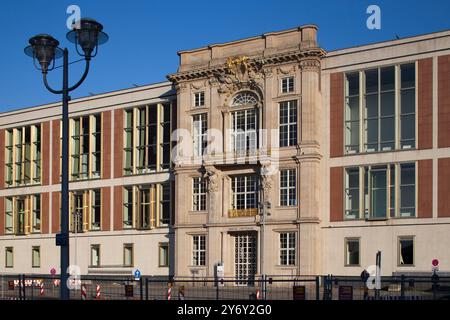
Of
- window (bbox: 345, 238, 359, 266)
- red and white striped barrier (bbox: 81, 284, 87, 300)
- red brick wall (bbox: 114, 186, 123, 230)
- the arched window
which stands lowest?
window (bbox: 345, 238, 359, 266)

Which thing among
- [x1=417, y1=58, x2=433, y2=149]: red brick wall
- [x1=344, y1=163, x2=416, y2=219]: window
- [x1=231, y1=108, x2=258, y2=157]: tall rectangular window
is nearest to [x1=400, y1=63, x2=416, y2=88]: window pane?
[x1=417, y1=58, x2=433, y2=149]: red brick wall

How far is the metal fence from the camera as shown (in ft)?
75.1

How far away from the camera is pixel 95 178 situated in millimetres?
66062

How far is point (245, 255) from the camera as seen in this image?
54688 millimetres

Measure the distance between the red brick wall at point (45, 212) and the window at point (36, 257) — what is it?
2038 millimetres

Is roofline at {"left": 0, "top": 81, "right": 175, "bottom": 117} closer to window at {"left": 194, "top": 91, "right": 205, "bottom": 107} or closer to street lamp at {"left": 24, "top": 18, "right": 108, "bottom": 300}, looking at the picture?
window at {"left": 194, "top": 91, "right": 205, "bottom": 107}

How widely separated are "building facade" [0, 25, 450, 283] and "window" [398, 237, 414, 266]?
86 millimetres

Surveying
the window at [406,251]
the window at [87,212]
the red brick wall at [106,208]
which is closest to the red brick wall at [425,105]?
the window at [406,251]

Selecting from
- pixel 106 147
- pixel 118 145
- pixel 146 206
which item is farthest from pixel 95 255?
pixel 118 145

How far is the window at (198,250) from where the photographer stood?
185 feet

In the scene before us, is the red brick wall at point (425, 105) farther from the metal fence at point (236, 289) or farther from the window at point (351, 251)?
the metal fence at point (236, 289)

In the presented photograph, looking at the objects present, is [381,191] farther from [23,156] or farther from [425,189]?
[23,156]
